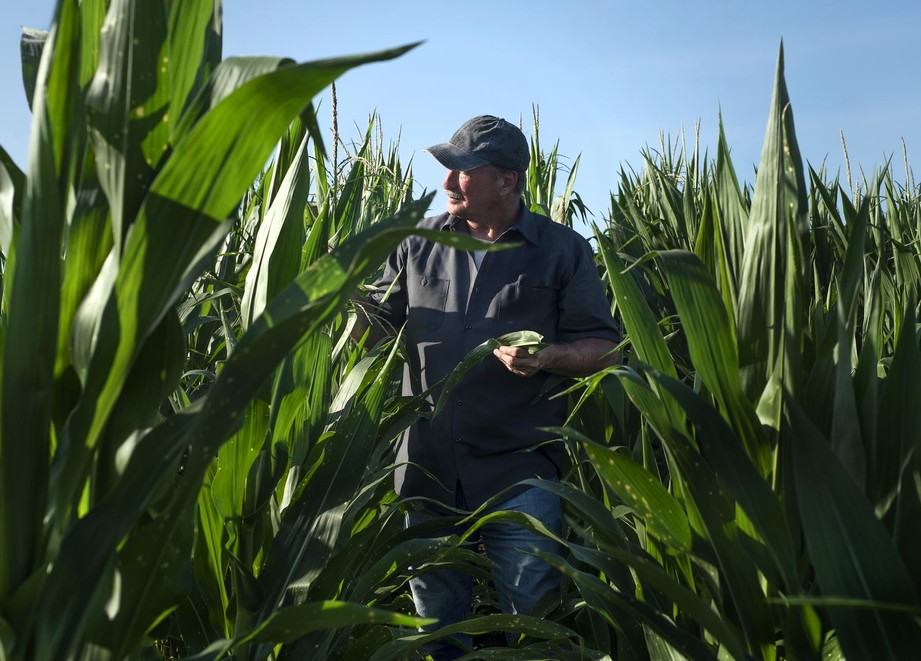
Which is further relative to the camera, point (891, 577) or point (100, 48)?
point (891, 577)

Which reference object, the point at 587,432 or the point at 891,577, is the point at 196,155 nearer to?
the point at 891,577

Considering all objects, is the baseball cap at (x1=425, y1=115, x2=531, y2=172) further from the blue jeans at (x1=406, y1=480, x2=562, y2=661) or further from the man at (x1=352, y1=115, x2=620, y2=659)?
the blue jeans at (x1=406, y1=480, x2=562, y2=661)

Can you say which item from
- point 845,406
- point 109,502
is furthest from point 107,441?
point 845,406

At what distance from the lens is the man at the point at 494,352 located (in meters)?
2.01

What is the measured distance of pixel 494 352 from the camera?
196cm

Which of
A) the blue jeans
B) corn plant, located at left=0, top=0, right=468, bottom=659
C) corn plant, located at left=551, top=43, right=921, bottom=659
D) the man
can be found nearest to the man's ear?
the man

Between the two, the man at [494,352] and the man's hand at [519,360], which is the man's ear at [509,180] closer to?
the man at [494,352]

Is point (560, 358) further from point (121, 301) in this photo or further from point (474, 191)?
point (121, 301)

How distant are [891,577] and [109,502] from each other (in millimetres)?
679

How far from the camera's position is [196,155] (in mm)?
639

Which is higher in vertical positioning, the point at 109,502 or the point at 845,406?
the point at 845,406

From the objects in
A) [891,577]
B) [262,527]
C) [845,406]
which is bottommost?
[262,527]

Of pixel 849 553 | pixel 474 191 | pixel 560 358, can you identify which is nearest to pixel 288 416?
pixel 849 553

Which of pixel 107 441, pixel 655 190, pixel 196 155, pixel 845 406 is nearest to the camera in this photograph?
pixel 196 155
